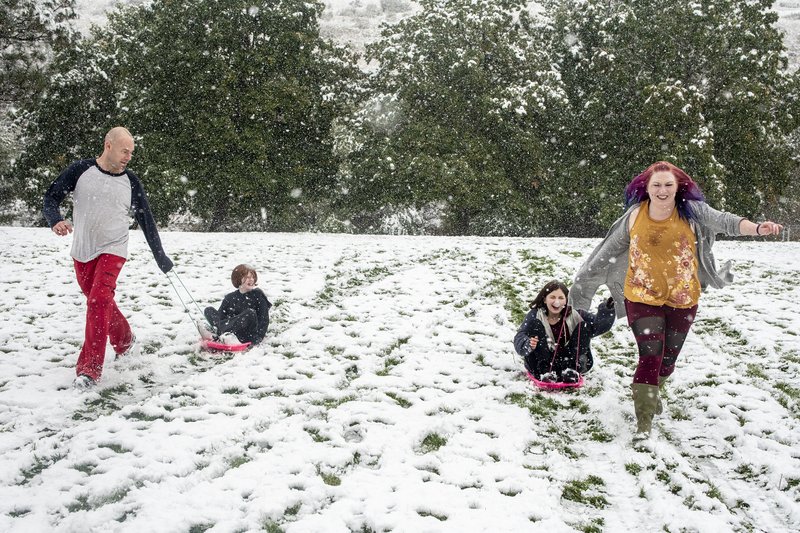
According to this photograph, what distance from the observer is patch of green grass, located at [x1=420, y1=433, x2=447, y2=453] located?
4410 millimetres

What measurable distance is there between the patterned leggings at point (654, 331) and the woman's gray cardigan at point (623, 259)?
41 centimetres

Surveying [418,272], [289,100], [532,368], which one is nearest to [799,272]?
[418,272]

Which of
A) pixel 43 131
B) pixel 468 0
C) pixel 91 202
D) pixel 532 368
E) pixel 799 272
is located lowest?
pixel 532 368

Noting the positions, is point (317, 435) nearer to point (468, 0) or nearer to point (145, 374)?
point (145, 374)

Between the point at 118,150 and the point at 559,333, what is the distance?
15.9 ft

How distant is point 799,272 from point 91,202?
13.3 meters

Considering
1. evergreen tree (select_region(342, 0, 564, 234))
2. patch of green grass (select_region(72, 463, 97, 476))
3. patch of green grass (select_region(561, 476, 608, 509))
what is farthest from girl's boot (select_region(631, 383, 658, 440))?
evergreen tree (select_region(342, 0, 564, 234))

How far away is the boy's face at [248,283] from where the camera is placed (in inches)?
269

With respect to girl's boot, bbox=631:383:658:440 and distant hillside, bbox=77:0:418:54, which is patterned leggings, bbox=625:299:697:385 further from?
distant hillside, bbox=77:0:418:54

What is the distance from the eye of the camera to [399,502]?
3584 mm

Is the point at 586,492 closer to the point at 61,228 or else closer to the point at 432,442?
the point at 432,442

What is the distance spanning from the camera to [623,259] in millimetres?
5062

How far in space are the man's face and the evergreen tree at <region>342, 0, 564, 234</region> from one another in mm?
16264

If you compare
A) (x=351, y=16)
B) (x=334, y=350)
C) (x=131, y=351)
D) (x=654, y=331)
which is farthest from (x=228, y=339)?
(x=351, y=16)
